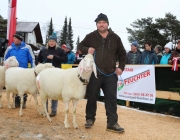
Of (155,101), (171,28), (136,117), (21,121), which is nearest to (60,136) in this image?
(21,121)

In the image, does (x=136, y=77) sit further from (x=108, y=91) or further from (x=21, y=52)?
(x=21, y=52)

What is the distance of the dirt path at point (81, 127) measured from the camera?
15.7ft

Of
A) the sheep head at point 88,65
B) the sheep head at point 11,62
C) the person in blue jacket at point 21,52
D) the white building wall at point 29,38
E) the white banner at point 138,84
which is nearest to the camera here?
the sheep head at point 88,65

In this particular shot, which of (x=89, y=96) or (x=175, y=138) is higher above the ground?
(x=89, y=96)

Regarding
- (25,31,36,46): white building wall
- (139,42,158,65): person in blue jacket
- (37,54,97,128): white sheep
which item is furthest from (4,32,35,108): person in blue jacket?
(25,31,36,46): white building wall

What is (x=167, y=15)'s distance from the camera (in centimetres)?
4091

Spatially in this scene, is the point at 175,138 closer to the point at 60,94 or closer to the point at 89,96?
the point at 89,96

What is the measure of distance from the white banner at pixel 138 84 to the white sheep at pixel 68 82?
348cm

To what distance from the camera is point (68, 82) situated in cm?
528

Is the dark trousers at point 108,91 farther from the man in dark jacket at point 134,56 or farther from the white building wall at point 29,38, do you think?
the white building wall at point 29,38

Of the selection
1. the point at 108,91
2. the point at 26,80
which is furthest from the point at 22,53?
the point at 108,91

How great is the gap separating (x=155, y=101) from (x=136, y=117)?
1.34 meters

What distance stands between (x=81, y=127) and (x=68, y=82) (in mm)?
1060

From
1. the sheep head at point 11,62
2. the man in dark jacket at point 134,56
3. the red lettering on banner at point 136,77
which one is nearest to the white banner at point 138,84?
the red lettering on banner at point 136,77
